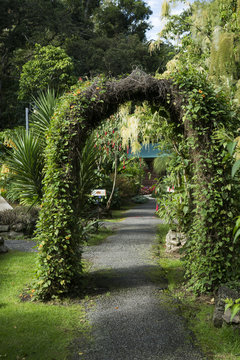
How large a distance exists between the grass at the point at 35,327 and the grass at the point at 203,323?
3.93 ft

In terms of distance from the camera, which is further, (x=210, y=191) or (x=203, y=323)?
(x=210, y=191)

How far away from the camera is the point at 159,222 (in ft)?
39.9

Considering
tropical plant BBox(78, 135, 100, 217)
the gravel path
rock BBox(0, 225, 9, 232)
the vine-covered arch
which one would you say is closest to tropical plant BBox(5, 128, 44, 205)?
tropical plant BBox(78, 135, 100, 217)

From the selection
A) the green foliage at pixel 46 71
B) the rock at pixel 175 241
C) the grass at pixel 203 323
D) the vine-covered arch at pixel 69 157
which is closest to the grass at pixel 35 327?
the vine-covered arch at pixel 69 157

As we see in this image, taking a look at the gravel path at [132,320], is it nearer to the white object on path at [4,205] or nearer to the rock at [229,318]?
the rock at [229,318]

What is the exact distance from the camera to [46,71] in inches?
930

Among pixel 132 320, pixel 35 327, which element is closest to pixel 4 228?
pixel 35 327

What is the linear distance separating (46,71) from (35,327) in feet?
70.6

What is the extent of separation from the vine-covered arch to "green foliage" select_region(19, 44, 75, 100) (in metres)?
19.1

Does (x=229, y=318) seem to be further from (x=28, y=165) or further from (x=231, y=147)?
(x=28, y=165)

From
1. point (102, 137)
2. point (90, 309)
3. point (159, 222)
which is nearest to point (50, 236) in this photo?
point (90, 309)

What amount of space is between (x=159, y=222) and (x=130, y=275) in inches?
247

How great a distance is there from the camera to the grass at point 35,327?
3.56 m

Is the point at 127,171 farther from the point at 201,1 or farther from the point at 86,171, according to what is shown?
the point at 86,171
